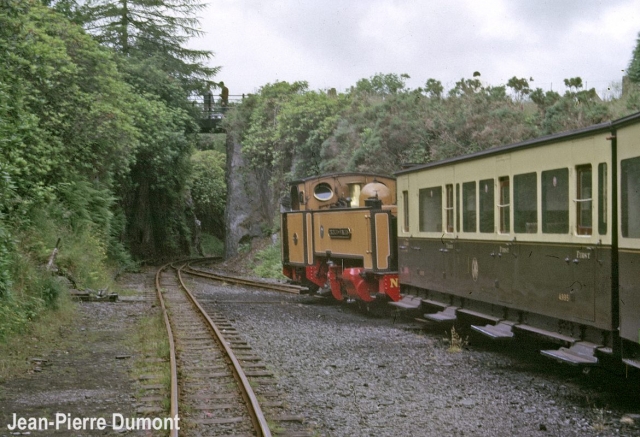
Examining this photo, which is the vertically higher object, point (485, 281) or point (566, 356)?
point (485, 281)

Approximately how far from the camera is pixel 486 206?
33.5 feet

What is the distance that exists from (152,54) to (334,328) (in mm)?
26667

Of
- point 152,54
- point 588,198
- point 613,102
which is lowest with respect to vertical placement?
point 588,198

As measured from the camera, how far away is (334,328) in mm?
13047

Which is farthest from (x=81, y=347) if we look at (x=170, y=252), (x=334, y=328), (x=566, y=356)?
(x=170, y=252)

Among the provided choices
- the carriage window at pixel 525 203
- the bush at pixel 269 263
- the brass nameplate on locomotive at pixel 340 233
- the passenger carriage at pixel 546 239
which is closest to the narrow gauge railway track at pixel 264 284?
the bush at pixel 269 263

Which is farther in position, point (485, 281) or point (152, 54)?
point (152, 54)

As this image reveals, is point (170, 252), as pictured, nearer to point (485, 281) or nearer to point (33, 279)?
point (33, 279)

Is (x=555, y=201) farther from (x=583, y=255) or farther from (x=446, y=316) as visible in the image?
(x=446, y=316)

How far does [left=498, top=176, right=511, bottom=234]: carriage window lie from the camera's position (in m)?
9.62

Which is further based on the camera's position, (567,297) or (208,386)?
(208,386)

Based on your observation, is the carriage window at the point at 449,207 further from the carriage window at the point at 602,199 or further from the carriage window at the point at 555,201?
the carriage window at the point at 602,199

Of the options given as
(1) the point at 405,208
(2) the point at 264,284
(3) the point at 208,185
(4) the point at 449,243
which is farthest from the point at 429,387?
(3) the point at 208,185

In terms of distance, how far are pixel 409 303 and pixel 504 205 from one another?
4.24 meters
